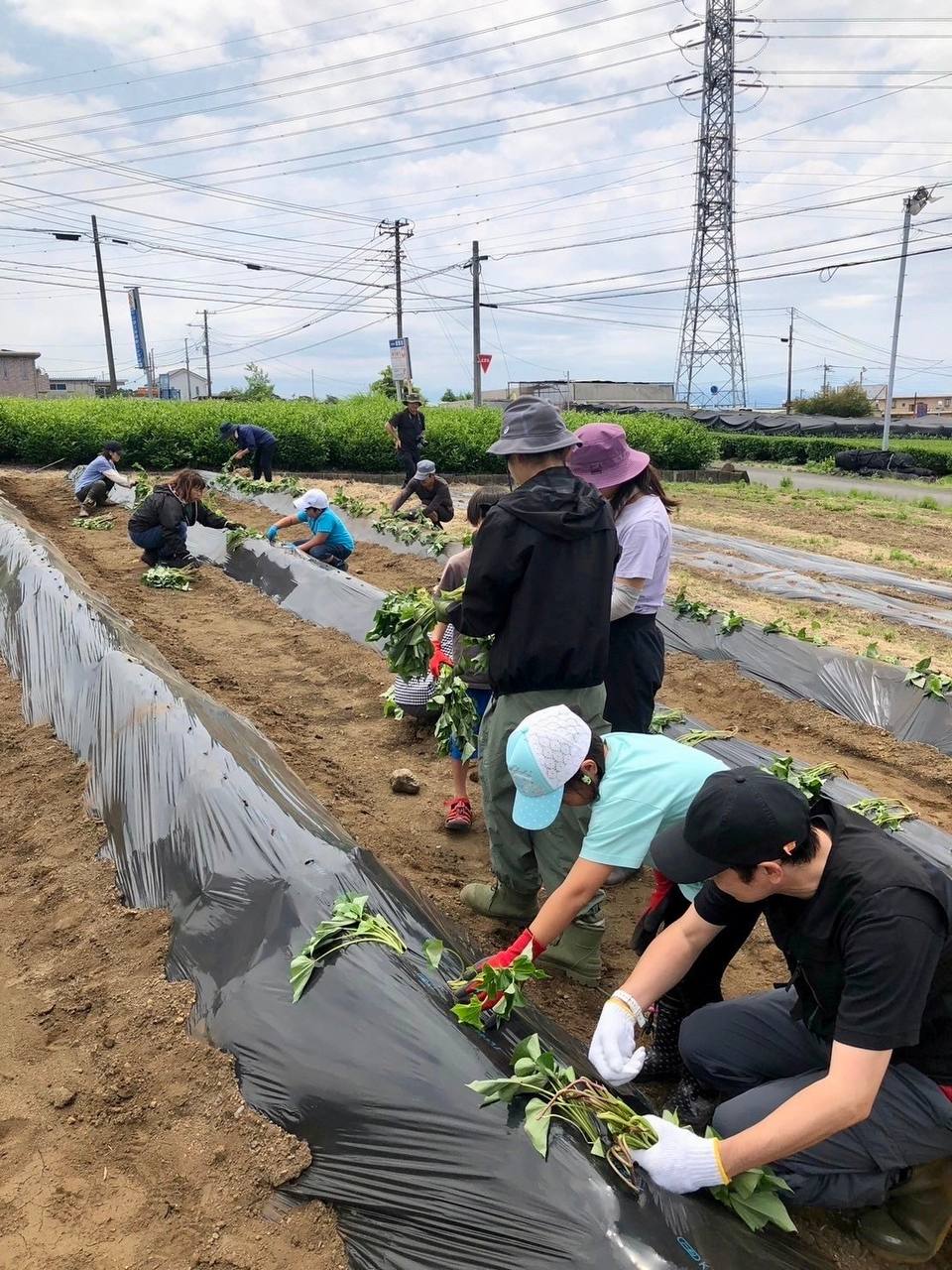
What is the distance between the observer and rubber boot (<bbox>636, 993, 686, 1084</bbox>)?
2.76 meters

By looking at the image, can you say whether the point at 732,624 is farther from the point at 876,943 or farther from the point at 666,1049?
the point at 876,943

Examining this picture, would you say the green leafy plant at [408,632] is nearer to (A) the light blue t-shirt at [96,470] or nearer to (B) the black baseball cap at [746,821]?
(B) the black baseball cap at [746,821]

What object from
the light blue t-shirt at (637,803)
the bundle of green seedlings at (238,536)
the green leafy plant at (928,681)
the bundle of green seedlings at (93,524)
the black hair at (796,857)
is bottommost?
the green leafy plant at (928,681)

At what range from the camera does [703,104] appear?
39875 mm

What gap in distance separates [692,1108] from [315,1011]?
1088mm

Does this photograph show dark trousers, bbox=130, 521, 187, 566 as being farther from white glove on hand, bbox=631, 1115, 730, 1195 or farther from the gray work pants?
white glove on hand, bbox=631, 1115, 730, 1195

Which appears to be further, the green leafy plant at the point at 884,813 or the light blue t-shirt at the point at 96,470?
the light blue t-shirt at the point at 96,470

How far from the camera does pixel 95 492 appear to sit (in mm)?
12984

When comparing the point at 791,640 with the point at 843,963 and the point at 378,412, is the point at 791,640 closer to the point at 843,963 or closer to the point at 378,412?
the point at 843,963

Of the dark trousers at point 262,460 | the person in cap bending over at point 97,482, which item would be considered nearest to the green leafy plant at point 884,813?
the person in cap bending over at point 97,482

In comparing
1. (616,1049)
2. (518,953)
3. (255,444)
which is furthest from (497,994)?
(255,444)

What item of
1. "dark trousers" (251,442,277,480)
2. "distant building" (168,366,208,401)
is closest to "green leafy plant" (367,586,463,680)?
"dark trousers" (251,442,277,480)

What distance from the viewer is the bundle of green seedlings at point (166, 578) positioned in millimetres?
8945

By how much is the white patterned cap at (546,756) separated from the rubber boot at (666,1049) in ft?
2.55
